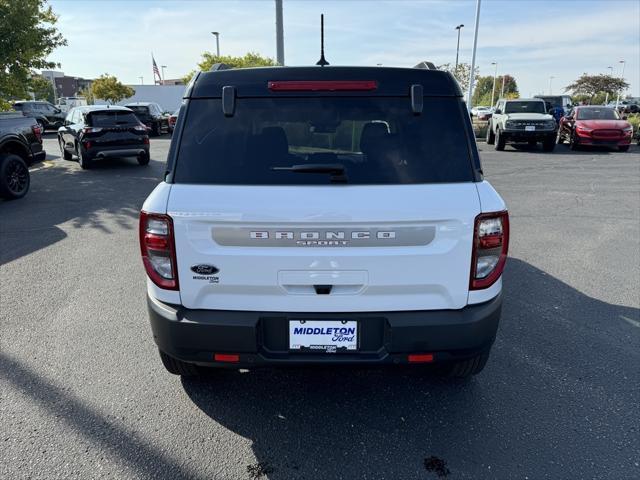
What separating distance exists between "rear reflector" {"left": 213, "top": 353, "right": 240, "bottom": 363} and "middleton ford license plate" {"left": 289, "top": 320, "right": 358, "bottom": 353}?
295mm

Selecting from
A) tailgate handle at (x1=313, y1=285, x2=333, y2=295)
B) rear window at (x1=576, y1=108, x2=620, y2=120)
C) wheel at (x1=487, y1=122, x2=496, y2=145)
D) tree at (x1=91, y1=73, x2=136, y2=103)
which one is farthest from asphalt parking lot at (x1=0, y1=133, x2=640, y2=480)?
tree at (x1=91, y1=73, x2=136, y2=103)

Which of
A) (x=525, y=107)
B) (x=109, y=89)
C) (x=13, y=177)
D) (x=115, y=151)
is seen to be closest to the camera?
(x=13, y=177)

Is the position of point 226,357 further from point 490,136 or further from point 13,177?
point 490,136

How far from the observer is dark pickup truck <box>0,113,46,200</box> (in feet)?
30.0

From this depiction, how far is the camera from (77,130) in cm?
1348

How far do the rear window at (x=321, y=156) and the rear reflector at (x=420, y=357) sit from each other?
894 mm

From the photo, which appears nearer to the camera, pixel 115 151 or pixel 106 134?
pixel 106 134

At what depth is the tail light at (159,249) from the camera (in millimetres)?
2391

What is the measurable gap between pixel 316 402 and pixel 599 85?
84.9 m

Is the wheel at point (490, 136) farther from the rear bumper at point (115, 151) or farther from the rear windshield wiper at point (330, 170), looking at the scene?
the rear windshield wiper at point (330, 170)

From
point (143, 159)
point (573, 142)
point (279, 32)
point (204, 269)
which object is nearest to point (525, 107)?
point (573, 142)

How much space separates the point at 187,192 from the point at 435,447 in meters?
1.91

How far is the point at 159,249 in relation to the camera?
2439 mm

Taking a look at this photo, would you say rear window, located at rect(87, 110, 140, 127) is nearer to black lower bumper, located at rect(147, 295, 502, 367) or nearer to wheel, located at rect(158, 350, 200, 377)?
wheel, located at rect(158, 350, 200, 377)
